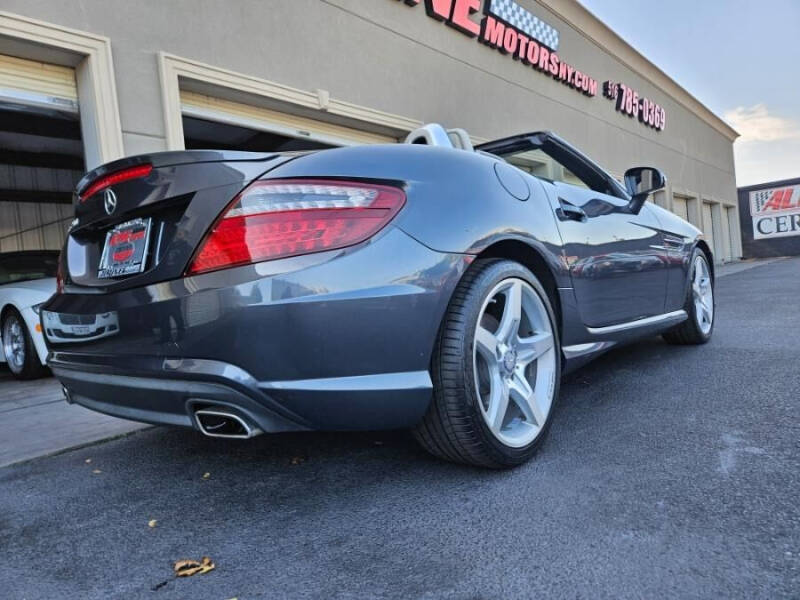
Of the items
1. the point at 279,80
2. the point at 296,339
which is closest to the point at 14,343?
A: the point at 279,80

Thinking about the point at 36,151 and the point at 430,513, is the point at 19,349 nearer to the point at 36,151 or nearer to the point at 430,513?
the point at 430,513

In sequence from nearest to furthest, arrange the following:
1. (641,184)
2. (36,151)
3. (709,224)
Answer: (641,184) → (36,151) → (709,224)

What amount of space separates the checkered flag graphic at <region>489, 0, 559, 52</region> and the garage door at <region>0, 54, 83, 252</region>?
265 inches

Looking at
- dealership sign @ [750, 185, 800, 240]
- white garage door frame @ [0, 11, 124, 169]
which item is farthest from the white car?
dealership sign @ [750, 185, 800, 240]

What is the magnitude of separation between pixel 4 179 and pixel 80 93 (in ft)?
28.1

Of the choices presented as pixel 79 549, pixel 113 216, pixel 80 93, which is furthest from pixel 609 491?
pixel 80 93

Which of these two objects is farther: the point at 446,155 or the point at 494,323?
the point at 494,323

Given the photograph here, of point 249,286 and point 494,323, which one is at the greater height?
point 249,286

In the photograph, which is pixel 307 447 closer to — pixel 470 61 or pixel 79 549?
pixel 79 549

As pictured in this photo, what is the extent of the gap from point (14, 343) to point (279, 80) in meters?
3.59

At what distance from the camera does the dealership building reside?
15.1ft

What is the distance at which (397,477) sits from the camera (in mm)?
1986

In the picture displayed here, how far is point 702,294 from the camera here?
4109 mm

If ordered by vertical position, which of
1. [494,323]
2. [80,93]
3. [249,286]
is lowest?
[494,323]
